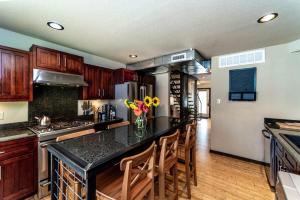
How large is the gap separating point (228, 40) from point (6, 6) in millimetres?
3314

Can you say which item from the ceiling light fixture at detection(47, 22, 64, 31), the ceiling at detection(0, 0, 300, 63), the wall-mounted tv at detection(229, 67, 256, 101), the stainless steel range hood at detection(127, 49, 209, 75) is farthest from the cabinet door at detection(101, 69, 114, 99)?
the wall-mounted tv at detection(229, 67, 256, 101)

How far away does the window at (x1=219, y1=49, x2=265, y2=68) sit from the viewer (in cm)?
300

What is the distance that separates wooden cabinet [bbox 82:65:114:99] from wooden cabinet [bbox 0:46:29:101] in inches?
41.1

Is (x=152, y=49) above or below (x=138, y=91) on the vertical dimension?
above

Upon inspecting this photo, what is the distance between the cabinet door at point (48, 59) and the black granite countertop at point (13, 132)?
3.48 ft

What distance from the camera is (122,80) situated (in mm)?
3578

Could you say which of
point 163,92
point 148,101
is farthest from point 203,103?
point 148,101

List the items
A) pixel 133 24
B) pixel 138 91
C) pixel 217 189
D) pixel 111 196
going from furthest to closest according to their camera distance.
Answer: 1. pixel 138 91
2. pixel 217 189
3. pixel 133 24
4. pixel 111 196

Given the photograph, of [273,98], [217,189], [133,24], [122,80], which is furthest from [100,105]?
[273,98]

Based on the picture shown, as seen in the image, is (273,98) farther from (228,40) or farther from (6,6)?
(6,6)

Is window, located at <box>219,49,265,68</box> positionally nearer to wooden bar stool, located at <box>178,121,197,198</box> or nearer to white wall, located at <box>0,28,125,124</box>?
wooden bar stool, located at <box>178,121,197,198</box>

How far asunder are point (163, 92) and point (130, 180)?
3.80m

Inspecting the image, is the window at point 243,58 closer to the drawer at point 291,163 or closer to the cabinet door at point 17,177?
the drawer at point 291,163

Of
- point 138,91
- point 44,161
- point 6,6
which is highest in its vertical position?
point 6,6
